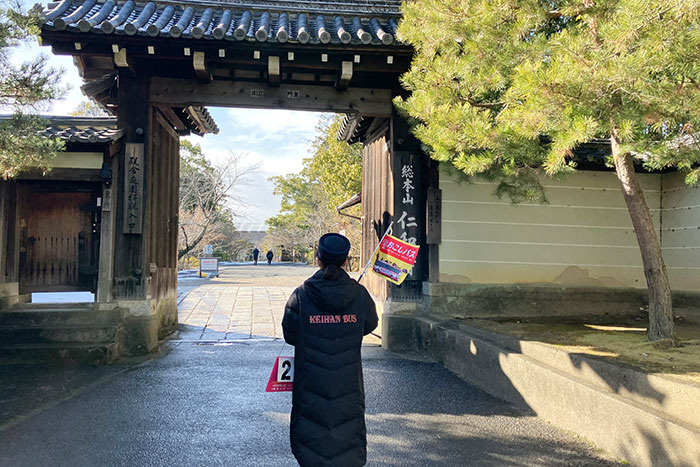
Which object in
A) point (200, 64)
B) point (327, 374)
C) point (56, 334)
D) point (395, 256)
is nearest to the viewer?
point (327, 374)

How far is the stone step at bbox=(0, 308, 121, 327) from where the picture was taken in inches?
295

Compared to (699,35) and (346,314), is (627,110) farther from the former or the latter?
(346,314)

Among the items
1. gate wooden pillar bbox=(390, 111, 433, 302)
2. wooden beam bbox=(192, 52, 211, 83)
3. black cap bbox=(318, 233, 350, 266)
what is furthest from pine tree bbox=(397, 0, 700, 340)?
wooden beam bbox=(192, 52, 211, 83)

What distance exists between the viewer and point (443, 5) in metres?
5.25

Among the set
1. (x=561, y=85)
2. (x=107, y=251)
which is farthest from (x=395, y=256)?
(x=107, y=251)

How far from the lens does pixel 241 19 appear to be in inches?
332

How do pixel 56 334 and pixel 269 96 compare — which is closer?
pixel 56 334

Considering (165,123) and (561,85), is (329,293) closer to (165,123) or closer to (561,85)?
(561,85)

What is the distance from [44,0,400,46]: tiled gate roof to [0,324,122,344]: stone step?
4348 mm

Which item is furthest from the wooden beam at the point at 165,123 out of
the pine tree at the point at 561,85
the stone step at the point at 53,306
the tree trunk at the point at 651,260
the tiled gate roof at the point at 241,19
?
the tree trunk at the point at 651,260

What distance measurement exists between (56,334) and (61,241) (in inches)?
71.6

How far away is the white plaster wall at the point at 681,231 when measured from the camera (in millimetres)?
8219

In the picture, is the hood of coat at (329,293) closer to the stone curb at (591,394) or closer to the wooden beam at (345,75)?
the stone curb at (591,394)

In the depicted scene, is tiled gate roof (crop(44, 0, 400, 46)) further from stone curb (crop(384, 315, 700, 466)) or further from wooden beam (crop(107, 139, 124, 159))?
stone curb (crop(384, 315, 700, 466))
